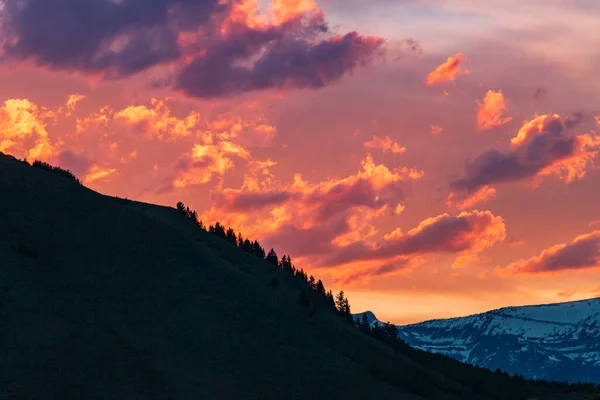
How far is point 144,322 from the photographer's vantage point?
411 feet

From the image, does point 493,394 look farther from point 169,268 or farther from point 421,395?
point 169,268

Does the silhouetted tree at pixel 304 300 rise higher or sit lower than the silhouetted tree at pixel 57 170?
lower

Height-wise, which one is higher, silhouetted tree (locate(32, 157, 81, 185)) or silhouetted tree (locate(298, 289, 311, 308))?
silhouetted tree (locate(32, 157, 81, 185))

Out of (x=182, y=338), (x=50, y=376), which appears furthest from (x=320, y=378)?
(x=50, y=376)

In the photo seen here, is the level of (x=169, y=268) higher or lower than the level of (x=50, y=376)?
higher

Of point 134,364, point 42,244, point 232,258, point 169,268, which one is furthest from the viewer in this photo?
point 232,258

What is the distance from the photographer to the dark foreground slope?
108 meters

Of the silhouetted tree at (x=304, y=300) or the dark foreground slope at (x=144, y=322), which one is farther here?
the silhouetted tree at (x=304, y=300)

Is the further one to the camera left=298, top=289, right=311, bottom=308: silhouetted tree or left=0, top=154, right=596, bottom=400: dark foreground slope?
left=298, top=289, right=311, bottom=308: silhouetted tree

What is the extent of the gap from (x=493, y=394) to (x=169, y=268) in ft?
210

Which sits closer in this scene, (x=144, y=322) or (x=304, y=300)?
(x=144, y=322)

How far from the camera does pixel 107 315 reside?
123 metres

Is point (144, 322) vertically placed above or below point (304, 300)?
below

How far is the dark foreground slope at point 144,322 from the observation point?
355 ft
